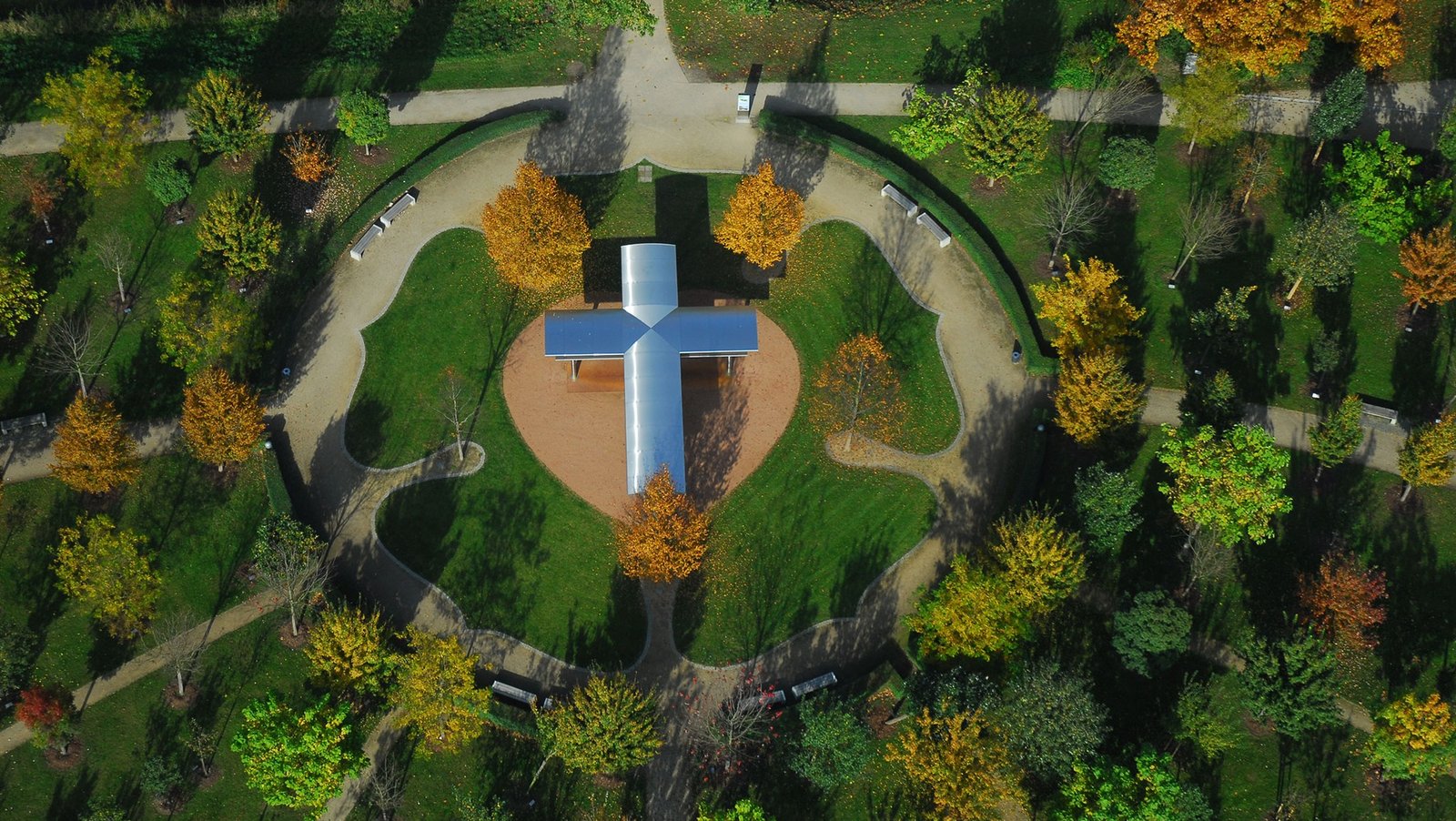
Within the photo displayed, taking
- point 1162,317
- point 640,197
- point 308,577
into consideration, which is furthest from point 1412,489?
point 308,577

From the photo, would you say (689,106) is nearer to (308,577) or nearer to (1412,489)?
(308,577)

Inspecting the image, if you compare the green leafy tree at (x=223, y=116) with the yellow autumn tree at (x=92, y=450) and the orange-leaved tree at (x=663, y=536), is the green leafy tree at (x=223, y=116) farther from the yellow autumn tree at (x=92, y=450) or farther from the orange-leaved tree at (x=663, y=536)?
the orange-leaved tree at (x=663, y=536)

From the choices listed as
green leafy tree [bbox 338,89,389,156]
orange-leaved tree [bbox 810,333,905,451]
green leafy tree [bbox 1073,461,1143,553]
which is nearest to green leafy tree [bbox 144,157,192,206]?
green leafy tree [bbox 338,89,389,156]

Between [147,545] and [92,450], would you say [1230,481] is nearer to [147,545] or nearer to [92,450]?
[147,545]

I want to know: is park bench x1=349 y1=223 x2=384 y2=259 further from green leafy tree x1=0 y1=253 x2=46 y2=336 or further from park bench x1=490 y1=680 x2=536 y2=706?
park bench x1=490 y1=680 x2=536 y2=706

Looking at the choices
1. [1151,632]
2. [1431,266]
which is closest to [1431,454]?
[1431,266]
